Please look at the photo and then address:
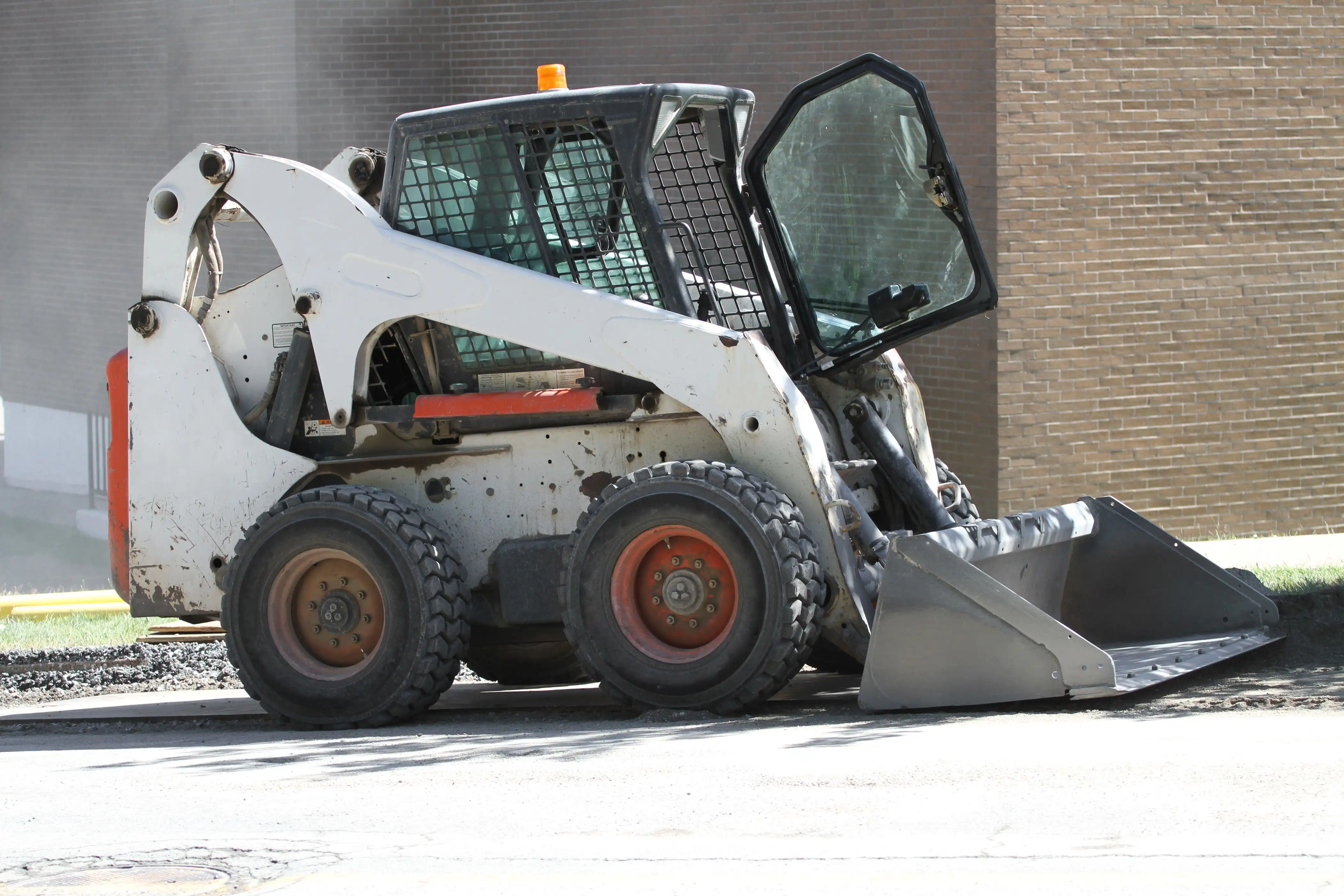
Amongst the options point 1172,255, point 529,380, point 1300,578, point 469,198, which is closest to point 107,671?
point 529,380

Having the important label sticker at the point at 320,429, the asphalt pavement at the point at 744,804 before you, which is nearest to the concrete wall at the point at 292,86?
the important label sticker at the point at 320,429

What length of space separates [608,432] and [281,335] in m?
1.67

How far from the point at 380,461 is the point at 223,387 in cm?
80

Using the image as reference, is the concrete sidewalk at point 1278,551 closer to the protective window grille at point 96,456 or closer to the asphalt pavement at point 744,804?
the asphalt pavement at point 744,804

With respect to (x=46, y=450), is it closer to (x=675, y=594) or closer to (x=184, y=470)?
(x=184, y=470)

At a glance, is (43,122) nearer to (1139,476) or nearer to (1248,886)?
(1139,476)

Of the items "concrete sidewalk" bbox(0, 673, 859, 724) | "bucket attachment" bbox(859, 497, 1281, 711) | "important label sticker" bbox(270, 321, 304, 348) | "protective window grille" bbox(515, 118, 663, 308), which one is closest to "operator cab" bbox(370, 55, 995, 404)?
"protective window grille" bbox(515, 118, 663, 308)

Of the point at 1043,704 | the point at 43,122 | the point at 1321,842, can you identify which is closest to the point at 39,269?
the point at 43,122

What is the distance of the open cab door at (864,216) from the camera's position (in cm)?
718

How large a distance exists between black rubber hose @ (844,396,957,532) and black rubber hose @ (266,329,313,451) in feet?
7.82

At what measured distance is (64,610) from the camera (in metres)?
10.8

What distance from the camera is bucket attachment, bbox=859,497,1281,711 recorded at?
20.3ft

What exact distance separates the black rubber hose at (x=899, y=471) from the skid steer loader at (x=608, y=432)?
16 mm

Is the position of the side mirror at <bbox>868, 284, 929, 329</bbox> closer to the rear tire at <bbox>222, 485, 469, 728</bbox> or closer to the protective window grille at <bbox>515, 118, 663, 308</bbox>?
the protective window grille at <bbox>515, 118, 663, 308</bbox>
